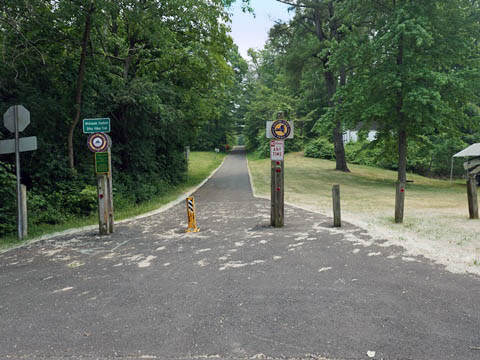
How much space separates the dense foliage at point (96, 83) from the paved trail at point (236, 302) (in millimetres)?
5106

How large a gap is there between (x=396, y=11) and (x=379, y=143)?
839 cm

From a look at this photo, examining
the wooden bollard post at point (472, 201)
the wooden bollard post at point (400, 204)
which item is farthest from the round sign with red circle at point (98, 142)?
the wooden bollard post at point (472, 201)

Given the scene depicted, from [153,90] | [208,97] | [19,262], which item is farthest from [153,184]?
[19,262]

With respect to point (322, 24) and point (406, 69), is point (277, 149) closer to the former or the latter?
point (406, 69)

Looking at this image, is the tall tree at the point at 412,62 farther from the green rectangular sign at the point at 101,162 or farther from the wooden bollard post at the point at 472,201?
the green rectangular sign at the point at 101,162

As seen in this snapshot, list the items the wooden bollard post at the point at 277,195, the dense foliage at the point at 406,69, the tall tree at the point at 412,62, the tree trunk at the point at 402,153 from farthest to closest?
1. the tree trunk at the point at 402,153
2. the dense foliage at the point at 406,69
3. the tall tree at the point at 412,62
4. the wooden bollard post at the point at 277,195

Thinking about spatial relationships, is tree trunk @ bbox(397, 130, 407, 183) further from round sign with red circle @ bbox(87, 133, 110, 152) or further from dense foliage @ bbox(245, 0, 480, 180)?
round sign with red circle @ bbox(87, 133, 110, 152)

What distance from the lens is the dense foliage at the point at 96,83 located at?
1063cm

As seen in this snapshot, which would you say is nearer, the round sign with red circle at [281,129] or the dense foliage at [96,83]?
the round sign with red circle at [281,129]

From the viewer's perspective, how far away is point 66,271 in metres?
5.73

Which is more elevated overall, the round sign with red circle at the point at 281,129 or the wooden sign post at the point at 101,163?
the round sign with red circle at the point at 281,129

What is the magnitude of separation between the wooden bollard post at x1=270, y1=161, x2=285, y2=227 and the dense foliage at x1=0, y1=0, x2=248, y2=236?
6.77 metres

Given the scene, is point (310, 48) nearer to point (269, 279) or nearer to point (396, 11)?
point (396, 11)

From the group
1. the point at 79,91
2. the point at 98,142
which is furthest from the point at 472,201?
the point at 79,91
